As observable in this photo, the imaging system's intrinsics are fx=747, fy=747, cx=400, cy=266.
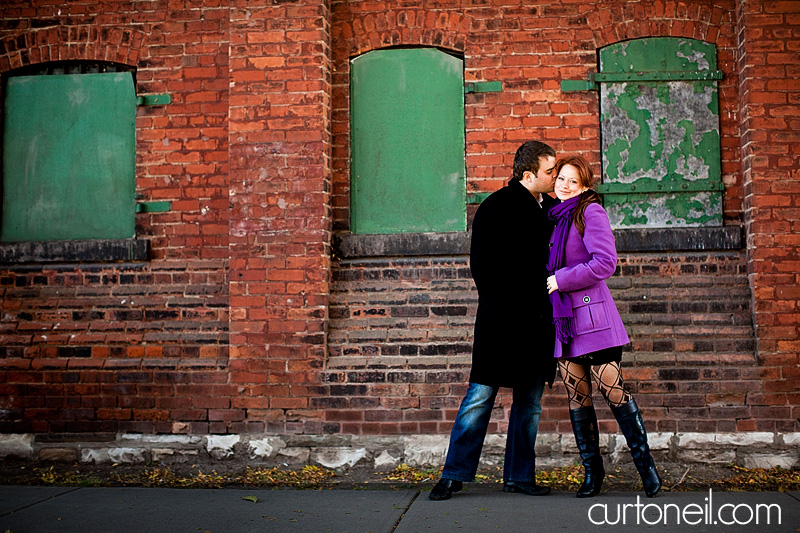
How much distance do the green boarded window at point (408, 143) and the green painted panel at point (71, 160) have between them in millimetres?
1885

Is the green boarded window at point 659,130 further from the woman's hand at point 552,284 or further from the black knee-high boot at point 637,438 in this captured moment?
the black knee-high boot at point 637,438

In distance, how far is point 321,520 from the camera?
12.8 ft

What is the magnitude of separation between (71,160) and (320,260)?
230cm

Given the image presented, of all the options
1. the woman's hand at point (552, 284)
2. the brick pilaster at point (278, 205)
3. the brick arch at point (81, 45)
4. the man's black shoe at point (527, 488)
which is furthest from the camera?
the brick arch at point (81, 45)

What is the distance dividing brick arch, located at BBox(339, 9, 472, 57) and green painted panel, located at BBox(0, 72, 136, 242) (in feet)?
6.21

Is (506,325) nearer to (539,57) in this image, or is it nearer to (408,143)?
(408,143)

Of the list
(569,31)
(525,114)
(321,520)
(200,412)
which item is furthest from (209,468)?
(569,31)

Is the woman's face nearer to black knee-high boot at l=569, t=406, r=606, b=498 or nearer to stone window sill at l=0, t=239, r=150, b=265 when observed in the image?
black knee-high boot at l=569, t=406, r=606, b=498

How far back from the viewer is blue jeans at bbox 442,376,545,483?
13.9 ft

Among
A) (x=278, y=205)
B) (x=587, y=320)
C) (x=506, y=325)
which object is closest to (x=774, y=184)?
(x=587, y=320)

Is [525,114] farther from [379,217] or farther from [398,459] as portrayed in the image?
[398,459]

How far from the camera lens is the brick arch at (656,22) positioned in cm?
Result: 573

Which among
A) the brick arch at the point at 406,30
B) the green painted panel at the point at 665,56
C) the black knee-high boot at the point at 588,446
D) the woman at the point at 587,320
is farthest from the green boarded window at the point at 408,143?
the black knee-high boot at the point at 588,446

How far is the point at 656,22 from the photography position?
226 inches
